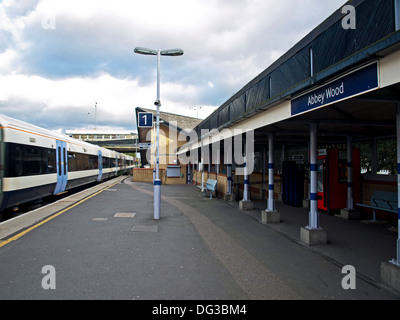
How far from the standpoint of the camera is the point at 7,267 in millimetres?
4391

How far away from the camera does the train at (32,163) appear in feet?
24.6

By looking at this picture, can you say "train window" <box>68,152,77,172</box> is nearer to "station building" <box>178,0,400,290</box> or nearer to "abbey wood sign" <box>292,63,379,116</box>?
"station building" <box>178,0,400,290</box>

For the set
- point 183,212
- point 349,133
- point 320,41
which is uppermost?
point 320,41

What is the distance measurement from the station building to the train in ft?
21.1

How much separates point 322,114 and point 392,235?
3.43 meters

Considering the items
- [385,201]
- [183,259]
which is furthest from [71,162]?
[385,201]

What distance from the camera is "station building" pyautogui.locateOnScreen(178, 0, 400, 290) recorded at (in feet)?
11.2

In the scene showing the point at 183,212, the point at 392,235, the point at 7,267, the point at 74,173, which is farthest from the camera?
the point at 74,173

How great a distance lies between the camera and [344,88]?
3.71m

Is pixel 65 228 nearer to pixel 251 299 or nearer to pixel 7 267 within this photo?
pixel 7 267

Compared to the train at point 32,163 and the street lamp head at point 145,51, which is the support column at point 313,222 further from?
the train at point 32,163

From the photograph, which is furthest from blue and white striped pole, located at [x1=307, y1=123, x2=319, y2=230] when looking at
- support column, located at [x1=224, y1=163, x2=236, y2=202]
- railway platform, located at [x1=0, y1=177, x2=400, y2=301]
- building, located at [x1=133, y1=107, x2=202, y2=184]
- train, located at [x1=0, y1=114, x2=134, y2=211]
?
building, located at [x1=133, y1=107, x2=202, y2=184]

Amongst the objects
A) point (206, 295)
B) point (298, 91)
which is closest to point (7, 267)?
point (206, 295)

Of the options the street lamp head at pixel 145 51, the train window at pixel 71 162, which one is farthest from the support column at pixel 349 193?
the train window at pixel 71 162
